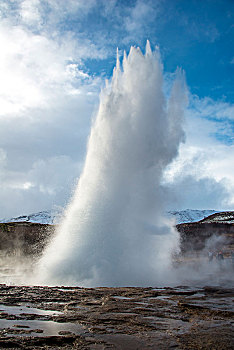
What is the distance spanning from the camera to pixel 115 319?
6824 mm

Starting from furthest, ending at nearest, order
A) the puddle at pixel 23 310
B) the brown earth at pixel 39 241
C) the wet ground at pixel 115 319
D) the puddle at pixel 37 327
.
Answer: the brown earth at pixel 39 241
the puddle at pixel 23 310
the puddle at pixel 37 327
the wet ground at pixel 115 319

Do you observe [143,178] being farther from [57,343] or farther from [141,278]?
[57,343]

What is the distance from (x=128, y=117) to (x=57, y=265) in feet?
30.5

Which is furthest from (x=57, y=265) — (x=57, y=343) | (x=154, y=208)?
(x=57, y=343)

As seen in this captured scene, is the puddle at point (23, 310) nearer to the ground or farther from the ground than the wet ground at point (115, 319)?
farther from the ground

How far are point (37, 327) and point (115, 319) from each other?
70.6 inches

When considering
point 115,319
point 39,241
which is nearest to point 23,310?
point 115,319

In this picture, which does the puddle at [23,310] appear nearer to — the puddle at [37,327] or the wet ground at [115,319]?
the wet ground at [115,319]

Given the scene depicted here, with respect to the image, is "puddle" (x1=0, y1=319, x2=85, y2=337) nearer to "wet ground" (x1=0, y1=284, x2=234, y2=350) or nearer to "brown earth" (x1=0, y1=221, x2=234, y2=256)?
"wet ground" (x1=0, y1=284, x2=234, y2=350)

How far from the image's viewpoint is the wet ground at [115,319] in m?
5.13

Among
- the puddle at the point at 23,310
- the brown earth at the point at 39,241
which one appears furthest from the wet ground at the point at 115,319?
the brown earth at the point at 39,241

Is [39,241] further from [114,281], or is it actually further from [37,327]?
[37,327]

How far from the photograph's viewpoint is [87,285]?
12812 mm

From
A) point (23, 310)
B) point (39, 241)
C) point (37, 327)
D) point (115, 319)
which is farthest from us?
point (39, 241)
